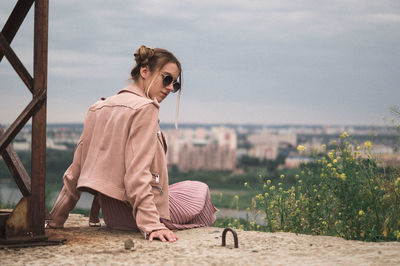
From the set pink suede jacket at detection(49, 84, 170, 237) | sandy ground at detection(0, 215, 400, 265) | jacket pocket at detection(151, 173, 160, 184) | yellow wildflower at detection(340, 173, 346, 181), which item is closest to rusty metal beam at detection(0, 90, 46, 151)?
pink suede jacket at detection(49, 84, 170, 237)

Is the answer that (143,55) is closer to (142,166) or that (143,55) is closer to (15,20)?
(142,166)

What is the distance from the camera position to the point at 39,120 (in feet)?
13.4

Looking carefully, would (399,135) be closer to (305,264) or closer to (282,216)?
(282,216)

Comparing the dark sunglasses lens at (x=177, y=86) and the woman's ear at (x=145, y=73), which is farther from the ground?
the woman's ear at (x=145, y=73)

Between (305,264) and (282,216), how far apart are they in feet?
6.03

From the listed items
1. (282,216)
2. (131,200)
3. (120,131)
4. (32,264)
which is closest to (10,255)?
(32,264)

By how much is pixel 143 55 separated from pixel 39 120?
1046mm

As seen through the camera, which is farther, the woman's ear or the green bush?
the green bush

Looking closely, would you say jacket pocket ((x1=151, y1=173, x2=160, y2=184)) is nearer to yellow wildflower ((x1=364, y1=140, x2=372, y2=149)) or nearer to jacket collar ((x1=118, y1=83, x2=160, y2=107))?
jacket collar ((x1=118, y1=83, x2=160, y2=107))

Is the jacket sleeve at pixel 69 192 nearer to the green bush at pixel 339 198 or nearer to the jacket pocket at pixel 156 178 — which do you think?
the jacket pocket at pixel 156 178

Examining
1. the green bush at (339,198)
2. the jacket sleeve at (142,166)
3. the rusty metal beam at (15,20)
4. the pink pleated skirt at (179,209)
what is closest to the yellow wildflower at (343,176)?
the green bush at (339,198)

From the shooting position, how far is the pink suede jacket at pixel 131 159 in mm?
4176

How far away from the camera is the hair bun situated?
4.58 m

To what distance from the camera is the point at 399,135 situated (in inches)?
231
